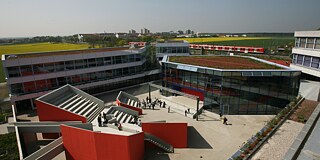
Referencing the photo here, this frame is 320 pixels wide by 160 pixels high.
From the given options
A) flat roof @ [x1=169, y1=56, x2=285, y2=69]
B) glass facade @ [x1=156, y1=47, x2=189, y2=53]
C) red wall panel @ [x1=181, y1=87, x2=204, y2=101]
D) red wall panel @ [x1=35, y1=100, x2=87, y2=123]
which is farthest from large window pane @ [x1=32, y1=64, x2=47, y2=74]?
glass facade @ [x1=156, y1=47, x2=189, y2=53]

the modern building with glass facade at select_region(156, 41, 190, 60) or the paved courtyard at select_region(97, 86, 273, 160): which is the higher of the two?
the modern building with glass facade at select_region(156, 41, 190, 60)

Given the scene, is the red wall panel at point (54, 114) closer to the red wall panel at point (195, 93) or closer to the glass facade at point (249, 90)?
the red wall panel at point (195, 93)

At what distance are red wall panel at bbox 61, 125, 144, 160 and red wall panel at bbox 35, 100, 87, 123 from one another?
10.7 ft

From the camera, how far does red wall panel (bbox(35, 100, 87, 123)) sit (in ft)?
61.9

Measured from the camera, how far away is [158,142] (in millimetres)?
17688

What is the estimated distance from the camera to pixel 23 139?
18.5 meters

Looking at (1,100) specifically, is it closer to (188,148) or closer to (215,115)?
(188,148)

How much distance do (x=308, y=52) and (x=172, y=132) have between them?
2711 centimetres

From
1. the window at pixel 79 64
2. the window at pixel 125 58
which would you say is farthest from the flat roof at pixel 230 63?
the window at pixel 79 64

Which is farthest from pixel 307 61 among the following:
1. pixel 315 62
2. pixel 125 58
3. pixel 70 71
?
pixel 70 71

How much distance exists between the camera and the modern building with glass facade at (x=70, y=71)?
25281 mm

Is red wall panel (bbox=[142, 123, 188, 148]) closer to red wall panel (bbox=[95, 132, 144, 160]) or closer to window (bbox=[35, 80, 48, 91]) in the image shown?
red wall panel (bbox=[95, 132, 144, 160])

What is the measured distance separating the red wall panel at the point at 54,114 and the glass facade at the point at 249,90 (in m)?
17.0

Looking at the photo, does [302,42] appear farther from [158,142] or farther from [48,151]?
[48,151]
